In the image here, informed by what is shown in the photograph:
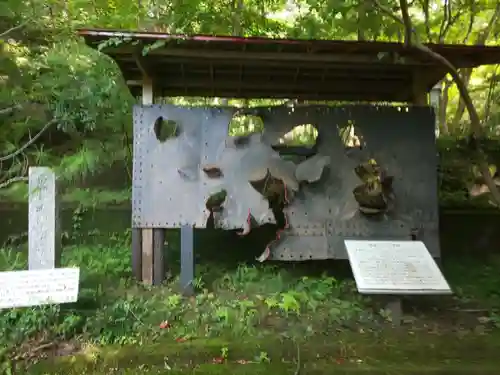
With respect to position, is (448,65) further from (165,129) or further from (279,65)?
(165,129)

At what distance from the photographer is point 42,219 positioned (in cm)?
479

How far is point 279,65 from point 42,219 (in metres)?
3.29

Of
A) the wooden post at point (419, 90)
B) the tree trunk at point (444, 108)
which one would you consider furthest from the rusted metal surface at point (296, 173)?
the tree trunk at point (444, 108)

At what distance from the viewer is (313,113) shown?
570cm

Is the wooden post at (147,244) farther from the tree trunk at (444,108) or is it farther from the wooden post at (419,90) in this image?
the tree trunk at (444,108)

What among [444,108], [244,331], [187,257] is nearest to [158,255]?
[187,257]

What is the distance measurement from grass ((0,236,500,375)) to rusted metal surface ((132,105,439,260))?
70 centimetres

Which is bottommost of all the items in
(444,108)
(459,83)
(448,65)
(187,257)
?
(187,257)

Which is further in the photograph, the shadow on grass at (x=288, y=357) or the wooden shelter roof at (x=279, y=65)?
the wooden shelter roof at (x=279, y=65)

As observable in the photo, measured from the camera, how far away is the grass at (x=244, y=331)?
416 cm

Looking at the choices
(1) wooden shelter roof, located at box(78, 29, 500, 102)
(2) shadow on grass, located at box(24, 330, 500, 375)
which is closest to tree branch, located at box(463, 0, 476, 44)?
(1) wooden shelter roof, located at box(78, 29, 500, 102)

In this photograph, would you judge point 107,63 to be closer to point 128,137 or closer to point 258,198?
Result: point 128,137

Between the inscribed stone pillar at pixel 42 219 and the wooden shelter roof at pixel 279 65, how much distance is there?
155cm

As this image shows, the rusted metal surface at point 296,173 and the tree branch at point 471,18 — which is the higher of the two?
the tree branch at point 471,18
